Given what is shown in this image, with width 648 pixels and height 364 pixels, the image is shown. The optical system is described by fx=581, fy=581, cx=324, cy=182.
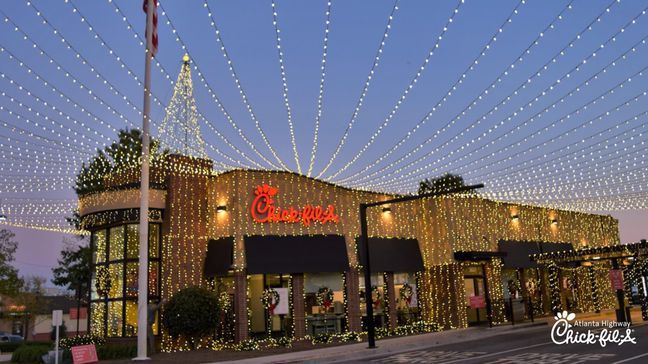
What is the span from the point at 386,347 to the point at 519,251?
16.3 m

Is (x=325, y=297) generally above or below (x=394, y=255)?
below

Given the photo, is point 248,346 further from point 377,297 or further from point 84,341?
point 377,297

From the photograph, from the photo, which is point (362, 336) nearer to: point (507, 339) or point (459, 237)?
point (507, 339)

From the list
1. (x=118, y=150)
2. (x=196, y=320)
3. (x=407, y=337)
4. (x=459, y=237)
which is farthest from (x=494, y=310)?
(x=118, y=150)

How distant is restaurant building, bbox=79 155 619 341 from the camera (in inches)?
969

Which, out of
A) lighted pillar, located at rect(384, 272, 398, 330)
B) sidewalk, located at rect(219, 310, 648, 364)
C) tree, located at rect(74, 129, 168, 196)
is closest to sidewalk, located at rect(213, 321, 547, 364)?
sidewalk, located at rect(219, 310, 648, 364)

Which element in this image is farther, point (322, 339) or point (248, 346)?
point (322, 339)

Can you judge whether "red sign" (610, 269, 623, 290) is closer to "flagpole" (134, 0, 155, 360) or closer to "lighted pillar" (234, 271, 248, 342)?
"lighted pillar" (234, 271, 248, 342)

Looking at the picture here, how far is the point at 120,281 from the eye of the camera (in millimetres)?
24531

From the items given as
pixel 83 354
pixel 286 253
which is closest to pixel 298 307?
pixel 286 253

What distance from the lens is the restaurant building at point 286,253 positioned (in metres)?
24.6

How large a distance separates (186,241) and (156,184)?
276 centimetres

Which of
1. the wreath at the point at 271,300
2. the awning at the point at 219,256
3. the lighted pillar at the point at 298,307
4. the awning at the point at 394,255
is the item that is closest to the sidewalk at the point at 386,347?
the lighted pillar at the point at 298,307

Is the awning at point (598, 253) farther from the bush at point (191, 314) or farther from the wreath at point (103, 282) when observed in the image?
the wreath at point (103, 282)
